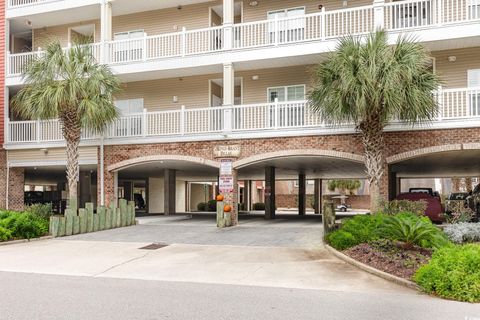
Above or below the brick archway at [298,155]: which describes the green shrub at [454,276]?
below

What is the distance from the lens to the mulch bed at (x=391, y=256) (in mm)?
10026

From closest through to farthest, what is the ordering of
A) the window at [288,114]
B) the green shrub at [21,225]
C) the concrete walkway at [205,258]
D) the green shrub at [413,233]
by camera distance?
the concrete walkway at [205,258] < the green shrub at [413,233] < the green shrub at [21,225] < the window at [288,114]

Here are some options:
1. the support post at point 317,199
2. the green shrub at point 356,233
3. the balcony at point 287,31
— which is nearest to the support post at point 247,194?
the support post at point 317,199

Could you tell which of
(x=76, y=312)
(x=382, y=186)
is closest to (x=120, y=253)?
(x=76, y=312)

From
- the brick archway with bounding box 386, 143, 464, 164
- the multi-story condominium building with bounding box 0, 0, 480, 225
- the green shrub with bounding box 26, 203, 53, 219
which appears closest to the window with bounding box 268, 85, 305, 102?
the multi-story condominium building with bounding box 0, 0, 480, 225

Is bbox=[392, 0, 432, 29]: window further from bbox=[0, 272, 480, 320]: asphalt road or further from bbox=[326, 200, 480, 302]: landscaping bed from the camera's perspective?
bbox=[0, 272, 480, 320]: asphalt road

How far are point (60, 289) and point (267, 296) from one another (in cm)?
385

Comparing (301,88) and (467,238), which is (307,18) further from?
(467,238)

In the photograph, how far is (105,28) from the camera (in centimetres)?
2170

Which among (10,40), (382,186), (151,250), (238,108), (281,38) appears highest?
(10,40)

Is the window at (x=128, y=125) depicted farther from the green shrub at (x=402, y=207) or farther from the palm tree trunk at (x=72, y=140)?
the green shrub at (x=402, y=207)

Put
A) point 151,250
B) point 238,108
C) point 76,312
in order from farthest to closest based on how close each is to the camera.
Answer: point 238,108 → point 151,250 → point 76,312

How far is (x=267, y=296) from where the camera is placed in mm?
8336

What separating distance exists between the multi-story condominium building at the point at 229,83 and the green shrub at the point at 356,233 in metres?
3.85
